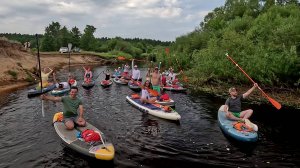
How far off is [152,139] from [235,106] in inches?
178

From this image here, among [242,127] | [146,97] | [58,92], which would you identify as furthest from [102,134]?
[58,92]

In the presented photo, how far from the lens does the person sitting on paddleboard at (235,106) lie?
13.4 m

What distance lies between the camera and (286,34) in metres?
22.5

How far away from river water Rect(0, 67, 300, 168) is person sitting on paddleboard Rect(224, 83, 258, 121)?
3.89 ft

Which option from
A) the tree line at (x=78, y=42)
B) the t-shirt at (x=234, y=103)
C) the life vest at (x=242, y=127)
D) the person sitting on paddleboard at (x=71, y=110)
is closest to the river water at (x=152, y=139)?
the life vest at (x=242, y=127)

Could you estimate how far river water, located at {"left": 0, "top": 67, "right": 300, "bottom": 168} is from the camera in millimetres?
10242

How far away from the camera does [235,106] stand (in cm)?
1375

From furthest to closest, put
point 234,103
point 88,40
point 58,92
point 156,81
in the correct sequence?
point 88,40 < point 58,92 < point 156,81 < point 234,103

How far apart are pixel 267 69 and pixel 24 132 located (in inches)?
706

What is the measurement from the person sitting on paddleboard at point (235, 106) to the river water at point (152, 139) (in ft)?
3.89

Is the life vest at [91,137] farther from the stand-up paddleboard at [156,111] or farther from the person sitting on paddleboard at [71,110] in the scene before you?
the stand-up paddleboard at [156,111]

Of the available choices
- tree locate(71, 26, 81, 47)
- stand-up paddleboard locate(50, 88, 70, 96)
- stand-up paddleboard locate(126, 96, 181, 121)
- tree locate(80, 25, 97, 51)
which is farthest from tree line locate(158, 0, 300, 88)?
tree locate(80, 25, 97, 51)

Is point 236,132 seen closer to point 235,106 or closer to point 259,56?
point 235,106

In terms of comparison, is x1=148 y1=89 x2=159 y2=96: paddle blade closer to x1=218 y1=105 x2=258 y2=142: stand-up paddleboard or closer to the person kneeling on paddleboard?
the person kneeling on paddleboard
